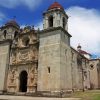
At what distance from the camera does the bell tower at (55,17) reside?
26328mm

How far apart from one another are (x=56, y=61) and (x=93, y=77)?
2340 centimetres

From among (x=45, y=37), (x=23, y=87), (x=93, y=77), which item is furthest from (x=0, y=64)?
(x=93, y=77)

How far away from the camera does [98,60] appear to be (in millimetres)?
45281

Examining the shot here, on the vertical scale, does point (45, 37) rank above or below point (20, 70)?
above

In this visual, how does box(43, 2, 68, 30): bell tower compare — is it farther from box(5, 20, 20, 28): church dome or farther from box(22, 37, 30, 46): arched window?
box(5, 20, 20, 28): church dome

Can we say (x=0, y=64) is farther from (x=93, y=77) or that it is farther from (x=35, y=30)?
(x=93, y=77)

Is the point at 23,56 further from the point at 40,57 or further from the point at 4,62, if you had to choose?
the point at 40,57

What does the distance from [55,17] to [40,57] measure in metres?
6.52

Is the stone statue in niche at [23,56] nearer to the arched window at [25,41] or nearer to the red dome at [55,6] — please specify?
the arched window at [25,41]

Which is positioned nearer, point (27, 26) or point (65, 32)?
point (65, 32)

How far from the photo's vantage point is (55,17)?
26.6 metres

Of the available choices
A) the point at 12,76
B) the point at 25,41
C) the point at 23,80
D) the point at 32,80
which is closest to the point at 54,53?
the point at 32,80

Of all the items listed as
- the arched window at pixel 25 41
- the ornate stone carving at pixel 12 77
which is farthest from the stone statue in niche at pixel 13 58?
the arched window at pixel 25 41

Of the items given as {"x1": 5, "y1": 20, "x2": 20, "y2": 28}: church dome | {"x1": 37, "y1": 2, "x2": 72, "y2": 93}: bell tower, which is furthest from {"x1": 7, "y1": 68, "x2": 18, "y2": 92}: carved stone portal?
{"x1": 5, "y1": 20, "x2": 20, "y2": 28}: church dome
